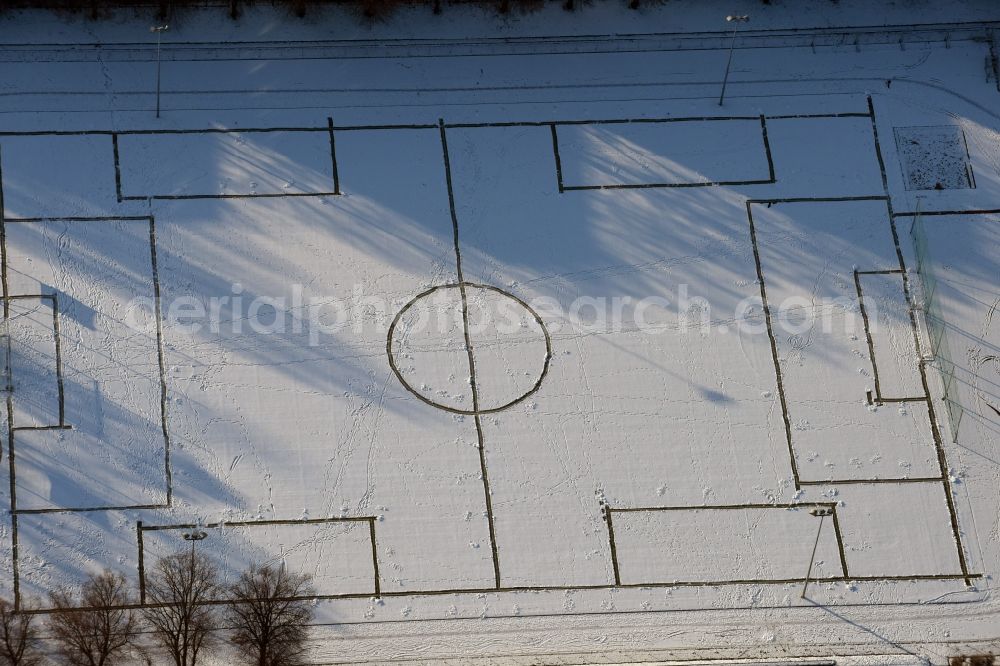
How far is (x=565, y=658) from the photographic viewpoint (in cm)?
2886

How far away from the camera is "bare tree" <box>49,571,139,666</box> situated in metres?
28.1

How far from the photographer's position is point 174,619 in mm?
28484

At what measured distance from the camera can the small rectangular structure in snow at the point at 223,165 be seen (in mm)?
31312

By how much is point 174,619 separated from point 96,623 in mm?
1624

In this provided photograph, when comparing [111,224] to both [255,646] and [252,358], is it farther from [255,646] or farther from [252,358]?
[255,646]

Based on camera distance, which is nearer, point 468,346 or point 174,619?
point 174,619

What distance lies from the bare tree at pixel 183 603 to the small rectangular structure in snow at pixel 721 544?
29.6 feet

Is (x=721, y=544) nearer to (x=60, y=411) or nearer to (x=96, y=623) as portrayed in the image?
(x=96, y=623)

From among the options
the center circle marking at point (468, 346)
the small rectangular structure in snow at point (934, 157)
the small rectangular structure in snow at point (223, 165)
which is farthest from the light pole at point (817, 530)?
the small rectangular structure in snow at point (223, 165)

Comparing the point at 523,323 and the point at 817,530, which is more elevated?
the point at 523,323

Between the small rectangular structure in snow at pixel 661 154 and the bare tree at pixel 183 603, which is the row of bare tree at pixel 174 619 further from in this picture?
the small rectangular structure in snow at pixel 661 154

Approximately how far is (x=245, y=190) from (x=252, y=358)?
4095 millimetres

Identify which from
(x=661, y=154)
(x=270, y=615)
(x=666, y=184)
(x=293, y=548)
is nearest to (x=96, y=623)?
(x=270, y=615)

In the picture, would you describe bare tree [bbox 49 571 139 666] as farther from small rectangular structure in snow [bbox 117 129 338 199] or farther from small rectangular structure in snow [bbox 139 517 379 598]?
small rectangular structure in snow [bbox 117 129 338 199]
